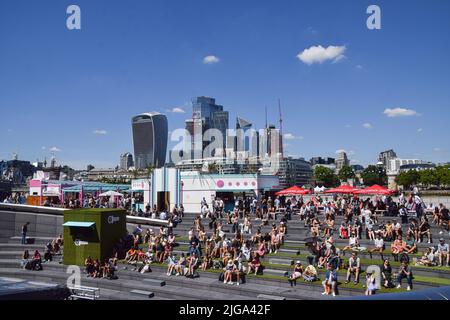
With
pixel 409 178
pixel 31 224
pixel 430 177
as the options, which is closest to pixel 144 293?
pixel 31 224

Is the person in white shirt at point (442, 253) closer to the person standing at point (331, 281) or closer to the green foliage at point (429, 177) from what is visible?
the person standing at point (331, 281)

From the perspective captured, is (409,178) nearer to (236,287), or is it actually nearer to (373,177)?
(373,177)

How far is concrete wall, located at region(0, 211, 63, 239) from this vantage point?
1131 inches

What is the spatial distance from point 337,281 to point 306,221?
7571 mm

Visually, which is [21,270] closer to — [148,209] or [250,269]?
[148,209]

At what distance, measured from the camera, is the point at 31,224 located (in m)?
29.5

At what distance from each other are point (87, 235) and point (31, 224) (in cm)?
1056

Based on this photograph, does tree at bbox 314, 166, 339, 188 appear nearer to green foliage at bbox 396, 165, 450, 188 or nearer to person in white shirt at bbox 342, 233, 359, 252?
green foliage at bbox 396, 165, 450, 188

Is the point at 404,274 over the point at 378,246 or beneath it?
beneath

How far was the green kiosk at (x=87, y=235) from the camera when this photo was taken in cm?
2141

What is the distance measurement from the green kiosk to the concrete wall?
7.25 meters

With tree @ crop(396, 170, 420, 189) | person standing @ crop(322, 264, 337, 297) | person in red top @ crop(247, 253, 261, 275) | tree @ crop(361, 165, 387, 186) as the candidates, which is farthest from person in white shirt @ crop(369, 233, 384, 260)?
tree @ crop(361, 165, 387, 186)

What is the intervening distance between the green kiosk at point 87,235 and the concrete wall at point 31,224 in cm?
725

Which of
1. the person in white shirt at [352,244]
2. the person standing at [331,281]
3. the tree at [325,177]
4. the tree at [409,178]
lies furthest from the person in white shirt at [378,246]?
the tree at [409,178]
